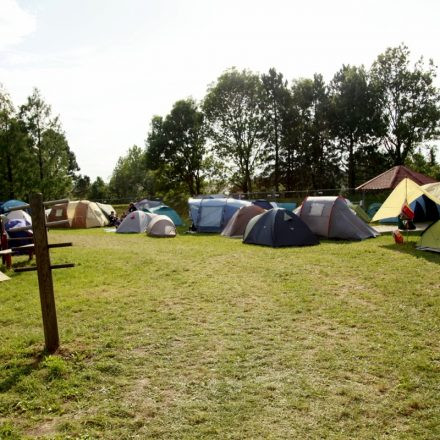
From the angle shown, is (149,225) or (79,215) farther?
(79,215)

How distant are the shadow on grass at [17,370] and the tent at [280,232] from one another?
9.27 metres

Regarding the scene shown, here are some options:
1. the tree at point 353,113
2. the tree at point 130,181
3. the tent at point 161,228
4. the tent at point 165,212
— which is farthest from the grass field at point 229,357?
the tree at point 130,181

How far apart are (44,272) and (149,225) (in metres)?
13.5

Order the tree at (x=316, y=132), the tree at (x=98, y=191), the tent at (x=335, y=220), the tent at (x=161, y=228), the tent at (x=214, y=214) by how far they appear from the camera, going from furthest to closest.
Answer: the tree at (x=98, y=191) < the tree at (x=316, y=132) < the tent at (x=214, y=214) < the tent at (x=161, y=228) < the tent at (x=335, y=220)

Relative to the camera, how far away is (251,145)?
3512cm

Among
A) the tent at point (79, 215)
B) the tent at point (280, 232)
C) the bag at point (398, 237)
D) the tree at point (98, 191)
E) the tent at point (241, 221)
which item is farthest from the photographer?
the tree at point (98, 191)

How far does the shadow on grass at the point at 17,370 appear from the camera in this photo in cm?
420

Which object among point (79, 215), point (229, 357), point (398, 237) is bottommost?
point (229, 357)

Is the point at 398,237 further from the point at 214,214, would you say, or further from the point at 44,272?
the point at 44,272

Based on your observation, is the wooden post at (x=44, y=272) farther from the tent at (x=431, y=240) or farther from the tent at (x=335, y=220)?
the tent at (x=335, y=220)

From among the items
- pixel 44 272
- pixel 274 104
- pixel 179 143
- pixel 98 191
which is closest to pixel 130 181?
pixel 98 191

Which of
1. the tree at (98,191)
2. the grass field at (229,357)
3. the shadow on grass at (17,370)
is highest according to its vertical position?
the tree at (98,191)

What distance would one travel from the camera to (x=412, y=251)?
36.2 feet

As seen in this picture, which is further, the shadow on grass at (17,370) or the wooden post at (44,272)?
the wooden post at (44,272)
